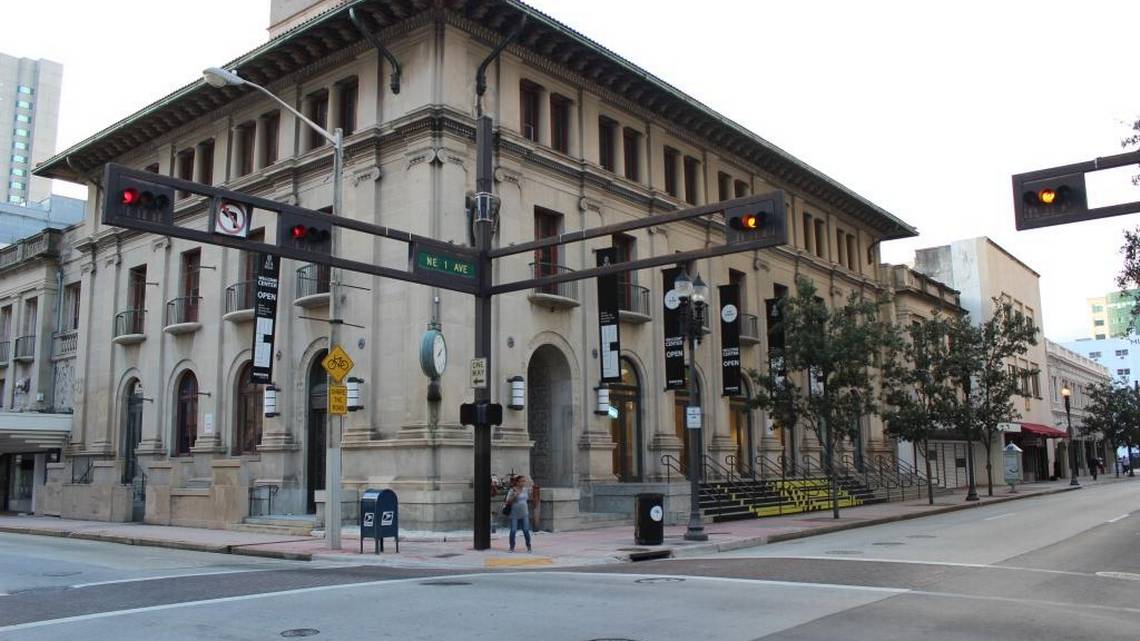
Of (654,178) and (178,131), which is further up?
(178,131)

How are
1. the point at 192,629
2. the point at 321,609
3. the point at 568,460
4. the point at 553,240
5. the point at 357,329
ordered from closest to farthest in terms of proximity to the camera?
the point at 192,629, the point at 321,609, the point at 553,240, the point at 357,329, the point at 568,460

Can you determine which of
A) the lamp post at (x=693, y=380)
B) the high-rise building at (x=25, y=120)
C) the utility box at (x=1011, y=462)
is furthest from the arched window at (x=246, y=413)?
the high-rise building at (x=25, y=120)

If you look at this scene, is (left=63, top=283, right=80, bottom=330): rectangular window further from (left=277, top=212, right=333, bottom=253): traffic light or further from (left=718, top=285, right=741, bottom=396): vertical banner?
(left=277, top=212, right=333, bottom=253): traffic light

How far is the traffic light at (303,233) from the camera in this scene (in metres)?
14.8

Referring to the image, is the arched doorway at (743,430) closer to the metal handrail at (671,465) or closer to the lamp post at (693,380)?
the metal handrail at (671,465)

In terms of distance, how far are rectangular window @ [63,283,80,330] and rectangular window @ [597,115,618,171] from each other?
2320 cm

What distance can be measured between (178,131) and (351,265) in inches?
767

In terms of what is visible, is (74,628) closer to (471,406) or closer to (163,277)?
(471,406)

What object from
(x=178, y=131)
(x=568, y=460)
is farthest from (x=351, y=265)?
(x=178, y=131)

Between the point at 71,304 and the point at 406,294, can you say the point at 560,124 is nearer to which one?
the point at 406,294

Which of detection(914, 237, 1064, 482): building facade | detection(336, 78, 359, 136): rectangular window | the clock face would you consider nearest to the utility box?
detection(914, 237, 1064, 482): building facade

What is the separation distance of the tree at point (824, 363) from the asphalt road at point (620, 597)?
344 inches

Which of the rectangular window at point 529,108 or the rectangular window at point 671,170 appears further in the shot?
the rectangular window at point 671,170

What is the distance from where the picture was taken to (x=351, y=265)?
53.3 ft
